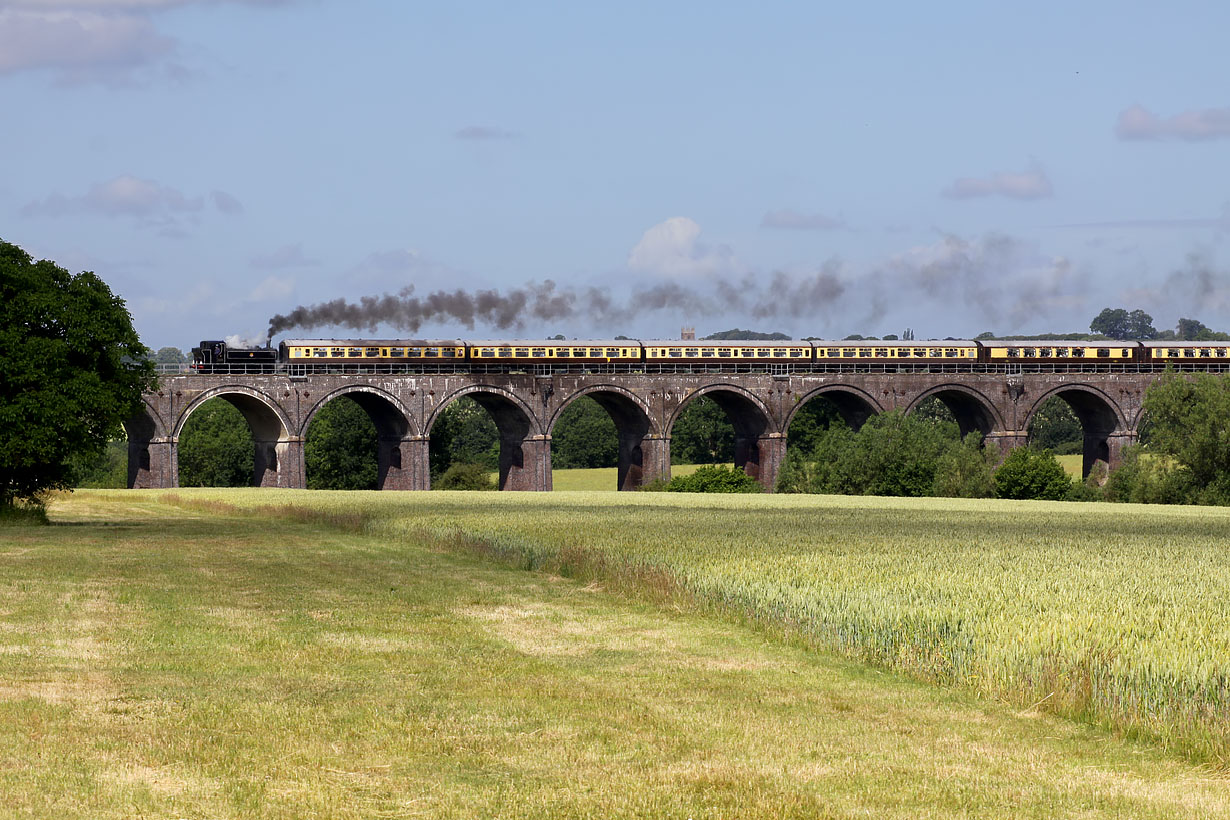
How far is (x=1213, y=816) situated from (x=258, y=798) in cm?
811

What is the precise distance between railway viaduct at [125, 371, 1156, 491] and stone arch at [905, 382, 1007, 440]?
10cm

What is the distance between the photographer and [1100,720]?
14.6 metres

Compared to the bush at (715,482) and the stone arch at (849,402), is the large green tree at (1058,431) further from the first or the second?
the bush at (715,482)

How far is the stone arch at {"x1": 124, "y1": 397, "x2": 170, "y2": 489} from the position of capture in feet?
277

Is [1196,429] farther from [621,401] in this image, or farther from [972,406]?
[621,401]

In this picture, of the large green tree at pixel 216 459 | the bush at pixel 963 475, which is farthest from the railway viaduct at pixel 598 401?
the large green tree at pixel 216 459

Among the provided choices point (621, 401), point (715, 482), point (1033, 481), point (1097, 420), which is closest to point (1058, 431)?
point (1097, 420)

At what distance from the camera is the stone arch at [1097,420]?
102000 mm

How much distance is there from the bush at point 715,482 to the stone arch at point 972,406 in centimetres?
1610

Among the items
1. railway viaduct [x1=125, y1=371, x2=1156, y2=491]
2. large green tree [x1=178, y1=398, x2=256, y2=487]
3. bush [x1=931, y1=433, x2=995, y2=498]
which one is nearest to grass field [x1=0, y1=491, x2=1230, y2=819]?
bush [x1=931, y1=433, x2=995, y2=498]

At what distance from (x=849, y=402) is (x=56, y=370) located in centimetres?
6962

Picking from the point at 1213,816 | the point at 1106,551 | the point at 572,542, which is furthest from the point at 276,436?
the point at 1213,816

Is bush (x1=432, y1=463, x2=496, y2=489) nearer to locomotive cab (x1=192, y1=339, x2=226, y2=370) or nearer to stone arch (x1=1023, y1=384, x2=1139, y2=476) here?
locomotive cab (x1=192, y1=339, x2=226, y2=370)

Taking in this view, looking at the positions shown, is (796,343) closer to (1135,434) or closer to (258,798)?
(1135,434)
